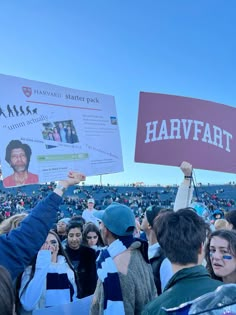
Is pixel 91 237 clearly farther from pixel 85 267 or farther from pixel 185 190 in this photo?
pixel 185 190

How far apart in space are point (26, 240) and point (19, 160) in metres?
1.95

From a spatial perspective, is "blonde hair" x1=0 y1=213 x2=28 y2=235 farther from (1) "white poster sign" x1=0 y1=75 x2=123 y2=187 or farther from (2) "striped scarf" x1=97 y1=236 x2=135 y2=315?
(2) "striped scarf" x1=97 y1=236 x2=135 y2=315

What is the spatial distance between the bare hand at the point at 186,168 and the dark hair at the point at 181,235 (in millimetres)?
2265

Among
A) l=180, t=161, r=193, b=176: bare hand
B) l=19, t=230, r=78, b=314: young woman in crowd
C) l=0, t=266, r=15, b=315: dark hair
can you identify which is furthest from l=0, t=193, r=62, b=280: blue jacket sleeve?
l=180, t=161, r=193, b=176: bare hand

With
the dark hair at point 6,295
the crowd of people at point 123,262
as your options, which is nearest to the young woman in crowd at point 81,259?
the crowd of people at point 123,262

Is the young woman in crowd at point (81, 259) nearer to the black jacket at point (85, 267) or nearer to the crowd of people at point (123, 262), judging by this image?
the black jacket at point (85, 267)

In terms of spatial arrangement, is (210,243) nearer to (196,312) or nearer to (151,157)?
(196,312)

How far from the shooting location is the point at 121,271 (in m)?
2.07

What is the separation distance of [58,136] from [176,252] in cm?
263

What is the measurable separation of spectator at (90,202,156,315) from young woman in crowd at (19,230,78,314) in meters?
0.49

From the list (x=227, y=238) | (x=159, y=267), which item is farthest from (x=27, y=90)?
(x=227, y=238)

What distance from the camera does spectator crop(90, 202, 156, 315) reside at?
79.2 inches

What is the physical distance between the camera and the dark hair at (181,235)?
1.66m

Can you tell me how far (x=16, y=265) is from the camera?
5.91ft
